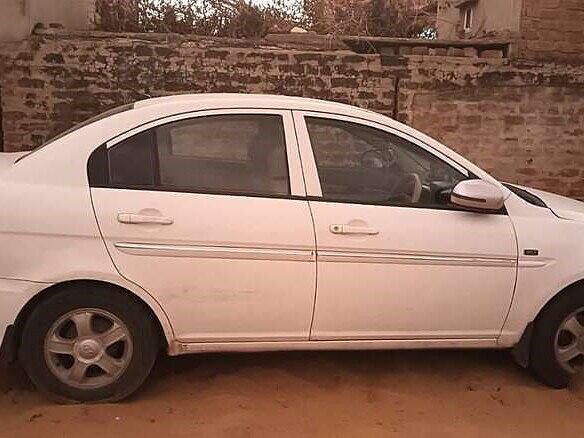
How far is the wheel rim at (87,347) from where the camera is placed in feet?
11.6

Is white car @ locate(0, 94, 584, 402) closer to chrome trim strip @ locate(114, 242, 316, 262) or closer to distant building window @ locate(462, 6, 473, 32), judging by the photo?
chrome trim strip @ locate(114, 242, 316, 262)

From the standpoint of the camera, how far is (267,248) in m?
3.60

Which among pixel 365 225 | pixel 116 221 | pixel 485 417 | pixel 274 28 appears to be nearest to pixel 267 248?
pixel 365 225

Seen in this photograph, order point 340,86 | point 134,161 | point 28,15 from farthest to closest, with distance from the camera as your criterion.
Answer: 1. point 340,86
2. point 28,15
3. point 134,161

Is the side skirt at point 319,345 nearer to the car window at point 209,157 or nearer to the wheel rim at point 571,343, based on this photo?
the wheel rim at point 571,343

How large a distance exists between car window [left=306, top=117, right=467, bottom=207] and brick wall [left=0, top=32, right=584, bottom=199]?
4728mm

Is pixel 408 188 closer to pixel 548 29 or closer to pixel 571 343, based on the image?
pixel 571 343

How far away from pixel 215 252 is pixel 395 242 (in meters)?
0.96

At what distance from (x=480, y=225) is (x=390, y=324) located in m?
0.74

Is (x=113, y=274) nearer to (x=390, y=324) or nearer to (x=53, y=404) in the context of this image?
(x=53, y=404)

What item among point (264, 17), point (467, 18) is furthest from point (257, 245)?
point (467, 18)

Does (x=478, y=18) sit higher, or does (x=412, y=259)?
(x=478, y=18)

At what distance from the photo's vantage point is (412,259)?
3.76m

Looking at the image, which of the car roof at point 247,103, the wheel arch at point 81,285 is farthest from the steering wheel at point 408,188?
the wheel arch at point 81,285
